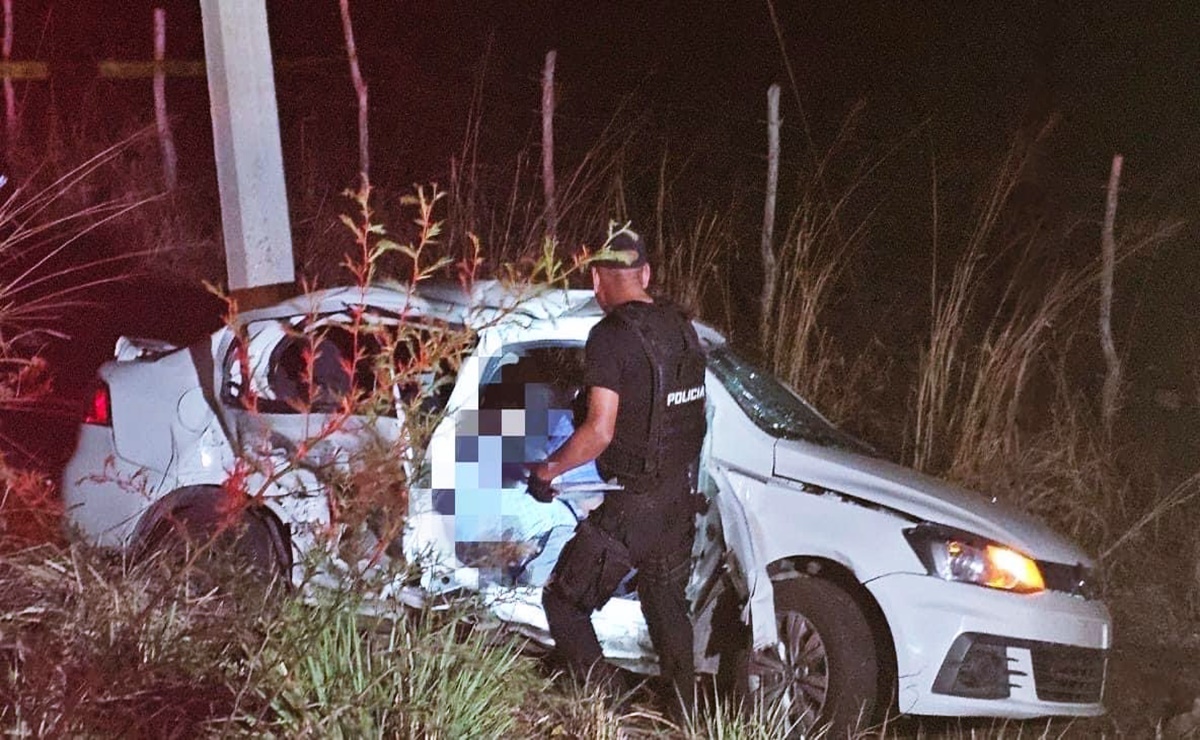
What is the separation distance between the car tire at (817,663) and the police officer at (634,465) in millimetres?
351

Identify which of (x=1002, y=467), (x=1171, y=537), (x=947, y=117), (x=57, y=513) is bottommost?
(x=1171, y=537)

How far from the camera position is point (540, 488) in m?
3.99

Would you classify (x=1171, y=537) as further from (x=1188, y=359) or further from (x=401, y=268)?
(x=401, y=268)

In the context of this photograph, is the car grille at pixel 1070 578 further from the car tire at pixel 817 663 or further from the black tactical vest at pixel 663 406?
the black tactical vest at pixel 663 406

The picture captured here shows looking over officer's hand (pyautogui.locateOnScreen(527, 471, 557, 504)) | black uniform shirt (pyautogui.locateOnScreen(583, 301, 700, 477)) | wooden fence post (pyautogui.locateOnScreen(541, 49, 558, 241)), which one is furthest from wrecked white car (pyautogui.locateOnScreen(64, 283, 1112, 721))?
wooden fence post (pyautogui.locateOnScreen(541, 49, 558, 241))

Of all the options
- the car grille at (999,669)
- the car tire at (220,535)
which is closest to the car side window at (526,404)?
the car tire at (220,535)

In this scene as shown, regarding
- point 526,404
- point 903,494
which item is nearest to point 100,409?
point 526,404

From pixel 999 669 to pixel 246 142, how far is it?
3831 millimetres

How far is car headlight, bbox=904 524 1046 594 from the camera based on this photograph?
4.23m

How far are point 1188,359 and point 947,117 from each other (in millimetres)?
4426

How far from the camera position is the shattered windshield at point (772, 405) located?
4.59m

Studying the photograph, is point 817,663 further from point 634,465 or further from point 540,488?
point 540,488

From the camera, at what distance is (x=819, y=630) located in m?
4.33

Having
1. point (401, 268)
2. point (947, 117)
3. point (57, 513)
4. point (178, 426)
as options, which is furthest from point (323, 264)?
point (947, 117)
